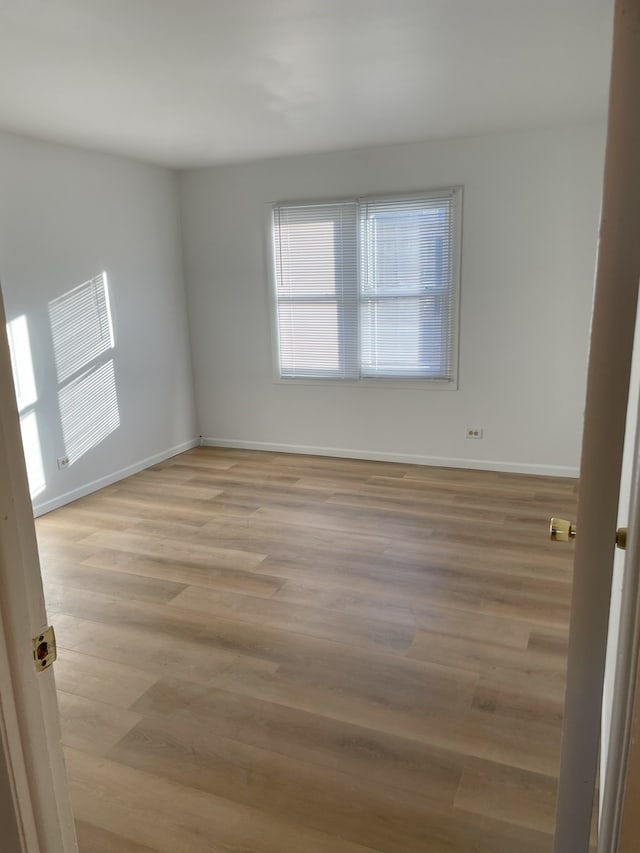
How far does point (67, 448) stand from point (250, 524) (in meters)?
1.60

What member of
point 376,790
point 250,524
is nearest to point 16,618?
point 376,790

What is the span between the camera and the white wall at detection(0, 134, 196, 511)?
397 cm

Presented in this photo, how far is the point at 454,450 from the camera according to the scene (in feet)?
16.4

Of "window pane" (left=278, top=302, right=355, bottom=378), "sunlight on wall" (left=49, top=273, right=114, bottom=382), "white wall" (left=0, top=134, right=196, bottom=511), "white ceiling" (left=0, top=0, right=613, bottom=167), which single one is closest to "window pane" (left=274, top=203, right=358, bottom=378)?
"window pane" (left=278, top=302, right=355, bottom=378)

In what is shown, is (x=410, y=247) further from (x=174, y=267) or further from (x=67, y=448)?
(x=67, y=448)

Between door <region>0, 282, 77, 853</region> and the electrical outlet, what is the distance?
431cm

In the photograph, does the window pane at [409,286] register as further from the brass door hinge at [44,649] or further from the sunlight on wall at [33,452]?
the brass door hinge at [44,649]

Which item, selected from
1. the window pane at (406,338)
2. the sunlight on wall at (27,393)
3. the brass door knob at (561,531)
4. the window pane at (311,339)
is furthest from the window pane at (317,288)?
the brass door knob at (561,531)

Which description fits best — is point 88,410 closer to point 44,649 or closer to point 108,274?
point 108,274

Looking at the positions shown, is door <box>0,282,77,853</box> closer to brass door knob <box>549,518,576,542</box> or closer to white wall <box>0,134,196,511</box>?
brass door knob <box>549,518,576,542</box>

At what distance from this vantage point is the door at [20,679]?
2.69ft

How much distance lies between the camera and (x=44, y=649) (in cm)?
90

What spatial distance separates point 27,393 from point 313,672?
9.44 feet

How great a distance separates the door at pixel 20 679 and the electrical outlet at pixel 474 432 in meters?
→ 4.31
